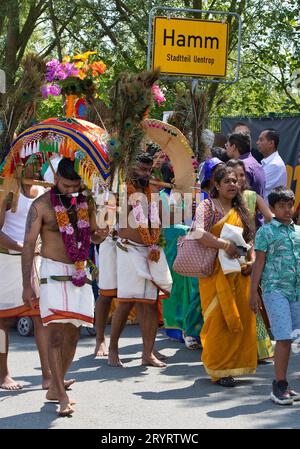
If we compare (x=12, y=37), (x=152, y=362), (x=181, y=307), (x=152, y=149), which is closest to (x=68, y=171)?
(x=152, y=362)

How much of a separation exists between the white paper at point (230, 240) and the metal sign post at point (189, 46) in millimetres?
4056

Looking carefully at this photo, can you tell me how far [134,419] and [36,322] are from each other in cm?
152

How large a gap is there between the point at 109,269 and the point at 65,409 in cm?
276

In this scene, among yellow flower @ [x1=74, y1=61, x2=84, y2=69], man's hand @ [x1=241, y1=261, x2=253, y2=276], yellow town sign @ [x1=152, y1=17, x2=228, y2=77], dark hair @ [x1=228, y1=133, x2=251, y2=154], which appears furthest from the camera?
yellow town sign @ [x1=152, y1=17, x2=228, y2=77]

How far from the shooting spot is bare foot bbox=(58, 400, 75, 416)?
6879 mm

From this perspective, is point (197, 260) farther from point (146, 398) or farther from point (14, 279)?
point (14, 279)

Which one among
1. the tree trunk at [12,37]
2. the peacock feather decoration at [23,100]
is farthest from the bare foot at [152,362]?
the tree trunk at [12,37]

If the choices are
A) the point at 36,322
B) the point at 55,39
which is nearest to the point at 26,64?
the point at 36,322

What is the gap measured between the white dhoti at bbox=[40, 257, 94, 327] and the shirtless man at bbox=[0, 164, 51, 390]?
83 cm

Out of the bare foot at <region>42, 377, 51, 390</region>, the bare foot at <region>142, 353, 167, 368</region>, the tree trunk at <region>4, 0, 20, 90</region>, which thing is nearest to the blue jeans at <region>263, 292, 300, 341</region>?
the bare foot at <region>142, 353, 167, 368</region>

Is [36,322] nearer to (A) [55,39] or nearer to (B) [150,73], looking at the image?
(B) [150,73]

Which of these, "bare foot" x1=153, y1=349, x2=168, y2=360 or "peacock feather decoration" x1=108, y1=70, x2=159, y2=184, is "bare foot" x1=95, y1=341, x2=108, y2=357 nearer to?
"bare foot" x1=153, y1=349, x2=168, y2=360

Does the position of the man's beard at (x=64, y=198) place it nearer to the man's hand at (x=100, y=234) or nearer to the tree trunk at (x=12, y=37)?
the man's hand at (x=100, y=234)

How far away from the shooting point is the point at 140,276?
356 inches
